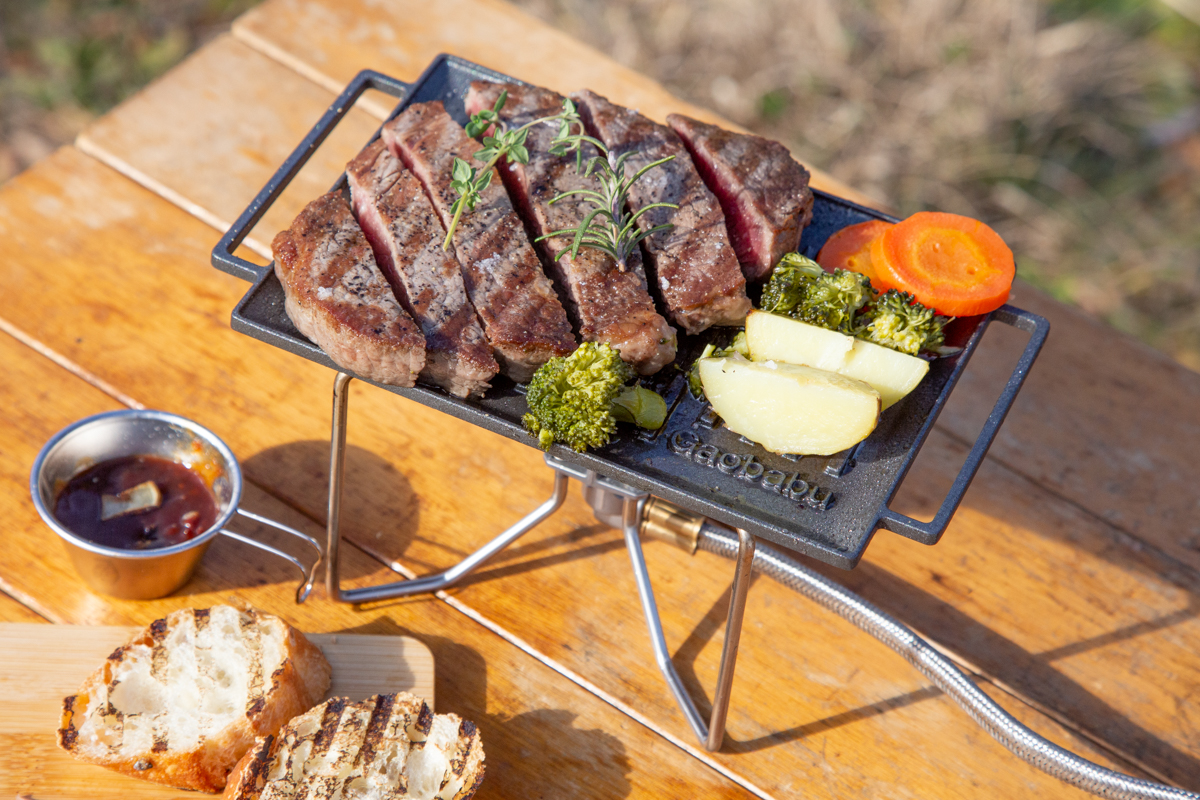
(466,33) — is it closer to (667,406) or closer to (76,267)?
(76,267)

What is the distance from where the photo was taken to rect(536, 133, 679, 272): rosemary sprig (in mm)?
2467

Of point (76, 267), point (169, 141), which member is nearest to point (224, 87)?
point (169, 141)

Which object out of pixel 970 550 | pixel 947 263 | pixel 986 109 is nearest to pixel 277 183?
pixel 947 263

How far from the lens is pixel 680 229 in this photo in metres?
2.60

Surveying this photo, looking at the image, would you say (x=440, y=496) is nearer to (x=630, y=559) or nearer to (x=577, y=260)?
(x=630, y=559)

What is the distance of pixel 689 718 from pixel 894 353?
1193 millimetres

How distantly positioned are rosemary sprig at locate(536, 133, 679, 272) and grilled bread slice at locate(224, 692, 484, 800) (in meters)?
1.16

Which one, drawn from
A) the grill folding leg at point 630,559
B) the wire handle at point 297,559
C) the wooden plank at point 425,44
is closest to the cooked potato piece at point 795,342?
the grill folding leg at point 630,559

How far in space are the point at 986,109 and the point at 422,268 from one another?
425cm

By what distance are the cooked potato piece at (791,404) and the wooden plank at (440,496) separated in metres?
1.00

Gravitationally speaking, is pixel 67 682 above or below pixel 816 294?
below

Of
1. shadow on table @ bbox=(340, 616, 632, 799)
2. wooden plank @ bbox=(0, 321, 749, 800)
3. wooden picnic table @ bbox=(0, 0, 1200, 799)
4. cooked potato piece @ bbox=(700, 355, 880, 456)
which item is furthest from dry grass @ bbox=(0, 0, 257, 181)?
cooked potato piece @ bbox=(700, 355, 880, 456)

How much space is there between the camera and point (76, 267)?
372cm

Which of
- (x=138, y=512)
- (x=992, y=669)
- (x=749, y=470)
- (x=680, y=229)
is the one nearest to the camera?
(x=749, y=470)
